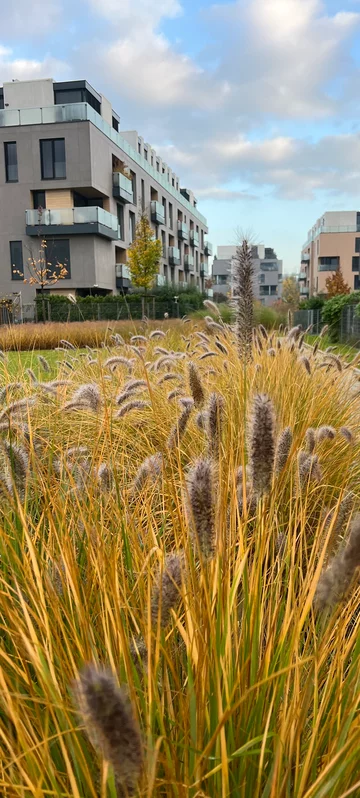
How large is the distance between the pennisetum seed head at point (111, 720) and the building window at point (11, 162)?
32730mm

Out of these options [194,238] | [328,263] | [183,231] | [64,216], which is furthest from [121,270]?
[328,263]

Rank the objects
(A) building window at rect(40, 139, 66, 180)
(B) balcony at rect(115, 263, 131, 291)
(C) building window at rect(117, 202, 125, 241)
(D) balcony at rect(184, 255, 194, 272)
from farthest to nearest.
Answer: (D) balcony at rect(184, 255, 194, 272)
(C) building window at rect(117, 202, 125, 241)
(B) balcony at rect(115, 263, 131, 291)
(A) building window at rect(40, 139, 66, 180)

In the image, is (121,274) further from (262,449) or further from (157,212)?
(262,449)

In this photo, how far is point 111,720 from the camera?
557 mm

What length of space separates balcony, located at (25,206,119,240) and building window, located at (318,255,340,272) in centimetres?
4447

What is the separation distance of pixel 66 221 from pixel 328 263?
46680 millimetres

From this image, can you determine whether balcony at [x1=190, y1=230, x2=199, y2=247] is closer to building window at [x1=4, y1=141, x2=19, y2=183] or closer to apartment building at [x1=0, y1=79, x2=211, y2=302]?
apartment building at [x1=0, y1=79, x2=211, y2=302]

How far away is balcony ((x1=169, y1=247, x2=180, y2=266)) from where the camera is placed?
46.8m

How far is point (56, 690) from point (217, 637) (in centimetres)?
31

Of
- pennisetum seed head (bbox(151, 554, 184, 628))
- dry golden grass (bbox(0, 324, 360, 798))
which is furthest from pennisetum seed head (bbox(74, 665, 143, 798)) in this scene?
pennisetum seed head (bbox(151, 554, 184, 628))

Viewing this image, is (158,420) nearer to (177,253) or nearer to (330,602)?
(330,602)

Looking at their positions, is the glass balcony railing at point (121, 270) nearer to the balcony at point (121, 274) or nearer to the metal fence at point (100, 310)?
the balcony at point (121, 274)

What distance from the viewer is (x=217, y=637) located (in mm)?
1102

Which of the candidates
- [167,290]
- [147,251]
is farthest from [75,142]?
[167,290]
